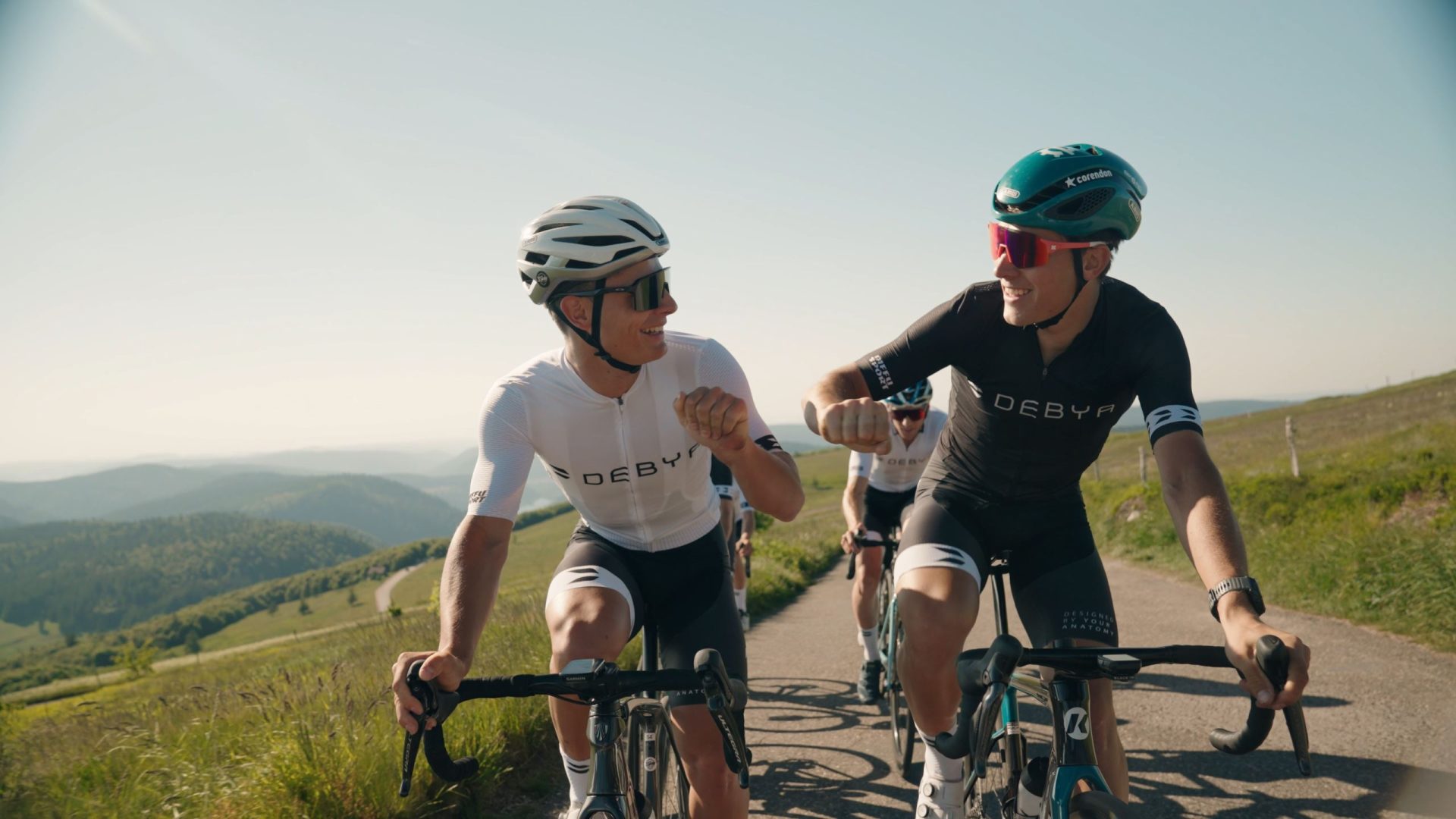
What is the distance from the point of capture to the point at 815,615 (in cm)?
1238

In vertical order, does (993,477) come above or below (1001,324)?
below

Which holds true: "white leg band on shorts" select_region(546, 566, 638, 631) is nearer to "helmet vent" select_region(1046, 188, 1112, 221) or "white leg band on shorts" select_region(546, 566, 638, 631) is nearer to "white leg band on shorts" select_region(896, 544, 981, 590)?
"white leg band on shorts" select_region(896, 544, 981, 590)

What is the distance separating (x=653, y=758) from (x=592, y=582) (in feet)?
2.10

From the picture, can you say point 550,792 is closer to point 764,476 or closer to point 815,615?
point 764,476

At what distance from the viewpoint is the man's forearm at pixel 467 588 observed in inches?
105

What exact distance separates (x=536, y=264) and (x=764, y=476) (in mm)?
1131

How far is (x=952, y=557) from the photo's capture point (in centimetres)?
324

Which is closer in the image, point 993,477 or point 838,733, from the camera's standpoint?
point 993,477

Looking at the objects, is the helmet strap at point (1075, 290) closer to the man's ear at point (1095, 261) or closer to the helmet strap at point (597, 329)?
the man's ear at point (1095, 261)

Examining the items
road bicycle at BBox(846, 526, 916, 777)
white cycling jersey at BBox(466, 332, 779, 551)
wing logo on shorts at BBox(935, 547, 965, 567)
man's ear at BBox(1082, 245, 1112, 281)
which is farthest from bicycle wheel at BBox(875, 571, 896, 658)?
man's ear at BBox(1082, 245, 1112, 281)

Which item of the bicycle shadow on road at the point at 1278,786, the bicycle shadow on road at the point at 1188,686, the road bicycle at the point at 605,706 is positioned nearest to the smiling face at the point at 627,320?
the road bicycle at the point at 605,706

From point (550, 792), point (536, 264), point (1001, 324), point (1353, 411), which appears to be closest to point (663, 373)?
point (536, 264)

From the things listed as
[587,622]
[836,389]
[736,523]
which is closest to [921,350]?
[836,389]

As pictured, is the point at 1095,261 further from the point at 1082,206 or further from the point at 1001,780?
the point at 1001,780
